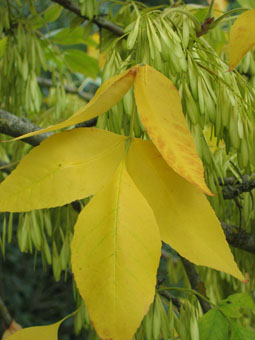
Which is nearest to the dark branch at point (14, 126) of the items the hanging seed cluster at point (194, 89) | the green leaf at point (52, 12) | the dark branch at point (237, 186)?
the hanging seed cluster at point (194, 89)

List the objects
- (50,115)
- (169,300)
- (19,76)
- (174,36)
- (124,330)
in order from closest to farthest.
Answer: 1. (124,330)
2. (174,36)
3. (169,300)
4. (19,76)
5. (50,115)

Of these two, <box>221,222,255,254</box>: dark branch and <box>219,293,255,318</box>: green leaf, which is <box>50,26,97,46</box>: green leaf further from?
<box>219,293,255,318</box>: green leaf

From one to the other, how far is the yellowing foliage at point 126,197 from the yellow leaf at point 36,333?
239 millimetres

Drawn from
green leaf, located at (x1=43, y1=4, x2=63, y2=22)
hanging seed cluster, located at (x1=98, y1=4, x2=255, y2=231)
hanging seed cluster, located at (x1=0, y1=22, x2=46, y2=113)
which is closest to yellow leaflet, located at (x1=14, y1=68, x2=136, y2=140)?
hanging seed cluster, located at (x1=98, y1=4, x2=255, y2=231)

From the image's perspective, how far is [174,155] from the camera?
292 millimetres

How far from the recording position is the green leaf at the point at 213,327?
556mm

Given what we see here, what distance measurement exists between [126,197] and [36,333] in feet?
1.01

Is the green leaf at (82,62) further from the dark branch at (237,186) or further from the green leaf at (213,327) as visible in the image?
the green leaf at (213,327)

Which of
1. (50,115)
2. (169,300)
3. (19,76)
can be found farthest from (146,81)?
(50,115)

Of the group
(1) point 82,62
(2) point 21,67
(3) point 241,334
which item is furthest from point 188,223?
(1) point 82,62

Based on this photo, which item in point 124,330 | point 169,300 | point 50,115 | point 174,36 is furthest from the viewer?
point 50,115

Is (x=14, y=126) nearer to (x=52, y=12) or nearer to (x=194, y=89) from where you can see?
(x=194, y=89)

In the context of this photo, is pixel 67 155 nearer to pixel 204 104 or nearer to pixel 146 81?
pixel 146 81

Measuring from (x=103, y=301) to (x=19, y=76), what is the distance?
2.31ft
